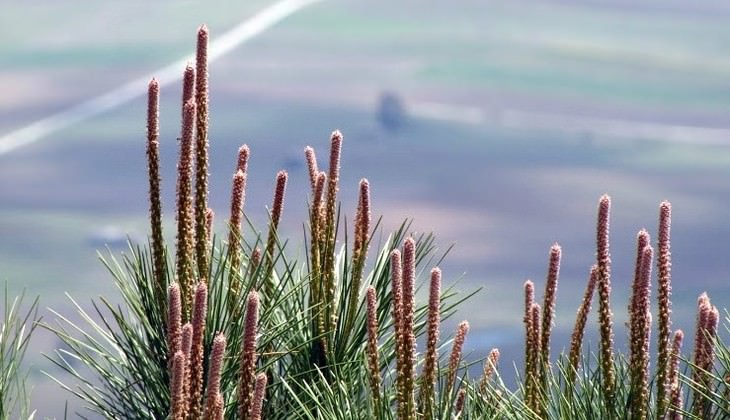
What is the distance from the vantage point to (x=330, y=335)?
1.21 meters

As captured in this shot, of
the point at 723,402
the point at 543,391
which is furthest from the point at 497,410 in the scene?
the point at 723,402

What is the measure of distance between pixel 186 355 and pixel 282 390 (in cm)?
44

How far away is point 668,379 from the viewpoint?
0.96 m

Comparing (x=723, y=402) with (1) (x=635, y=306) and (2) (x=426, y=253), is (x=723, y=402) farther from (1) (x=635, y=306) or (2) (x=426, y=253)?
(2) (x=426, y=253)

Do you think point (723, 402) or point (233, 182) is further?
point (233, 182)

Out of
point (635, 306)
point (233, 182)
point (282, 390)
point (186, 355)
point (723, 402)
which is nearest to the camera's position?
point (186, 355)

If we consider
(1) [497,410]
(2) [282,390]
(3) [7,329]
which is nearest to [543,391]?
(1) [497,410]

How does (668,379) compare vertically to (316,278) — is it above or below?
below

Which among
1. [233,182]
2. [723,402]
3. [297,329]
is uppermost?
[233,182]

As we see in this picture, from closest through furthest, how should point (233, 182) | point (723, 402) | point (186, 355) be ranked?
point (186, 355), point (723, 402), point (233, 182)

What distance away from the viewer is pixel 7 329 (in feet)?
3.76

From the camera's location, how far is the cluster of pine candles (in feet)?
2.74

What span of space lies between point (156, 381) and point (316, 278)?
18 centimetres

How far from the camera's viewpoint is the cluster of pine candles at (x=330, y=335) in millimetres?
835
